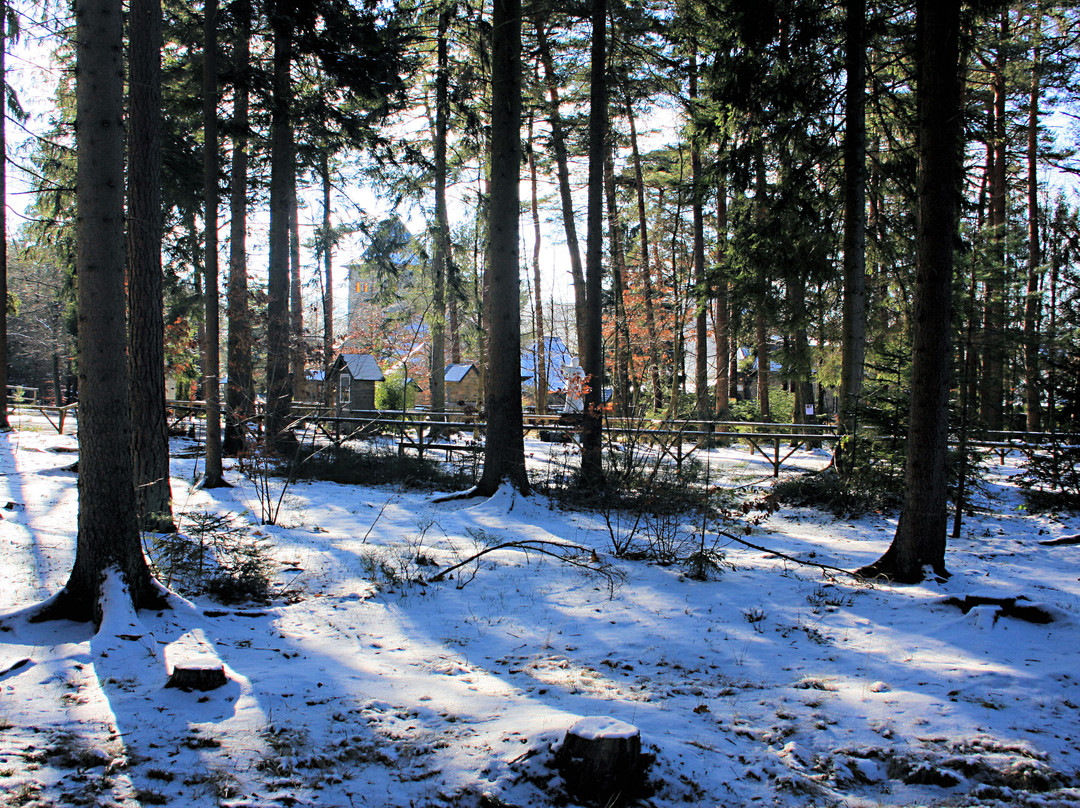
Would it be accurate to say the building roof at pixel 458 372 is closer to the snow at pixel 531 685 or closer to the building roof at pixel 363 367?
the building roof at pixel 363 367

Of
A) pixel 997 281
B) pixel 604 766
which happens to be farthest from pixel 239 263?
pixel 997 281

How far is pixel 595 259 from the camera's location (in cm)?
1172

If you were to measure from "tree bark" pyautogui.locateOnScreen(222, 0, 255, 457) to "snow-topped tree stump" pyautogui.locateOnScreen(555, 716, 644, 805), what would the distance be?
8.59m

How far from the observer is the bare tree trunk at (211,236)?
9797 mm

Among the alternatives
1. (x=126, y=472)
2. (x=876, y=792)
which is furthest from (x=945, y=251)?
(x=126, y=472)

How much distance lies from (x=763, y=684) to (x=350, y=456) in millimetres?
10267

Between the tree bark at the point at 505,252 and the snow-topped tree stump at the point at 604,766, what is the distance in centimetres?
702

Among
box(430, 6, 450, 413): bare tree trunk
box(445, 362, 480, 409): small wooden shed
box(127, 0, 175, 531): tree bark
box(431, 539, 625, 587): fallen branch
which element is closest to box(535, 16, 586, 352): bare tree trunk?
box(430, 6, 450, 413): bare tree trunk

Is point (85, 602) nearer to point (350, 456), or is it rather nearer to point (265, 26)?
point (350, 456)

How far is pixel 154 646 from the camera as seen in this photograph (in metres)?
3.86

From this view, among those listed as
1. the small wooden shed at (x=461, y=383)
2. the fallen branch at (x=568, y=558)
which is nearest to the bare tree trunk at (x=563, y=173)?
the fallen branch at (x=568, y=558)

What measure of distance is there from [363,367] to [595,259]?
2668cm

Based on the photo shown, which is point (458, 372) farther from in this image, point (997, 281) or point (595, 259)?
point (595, 259)

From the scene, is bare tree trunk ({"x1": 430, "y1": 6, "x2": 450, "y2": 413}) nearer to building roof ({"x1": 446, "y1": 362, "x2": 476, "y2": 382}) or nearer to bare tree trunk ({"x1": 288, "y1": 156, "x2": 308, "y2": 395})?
bare tree trunk ({"x1": 288, "y1": 156, "x2": 308, "y2": 395})
